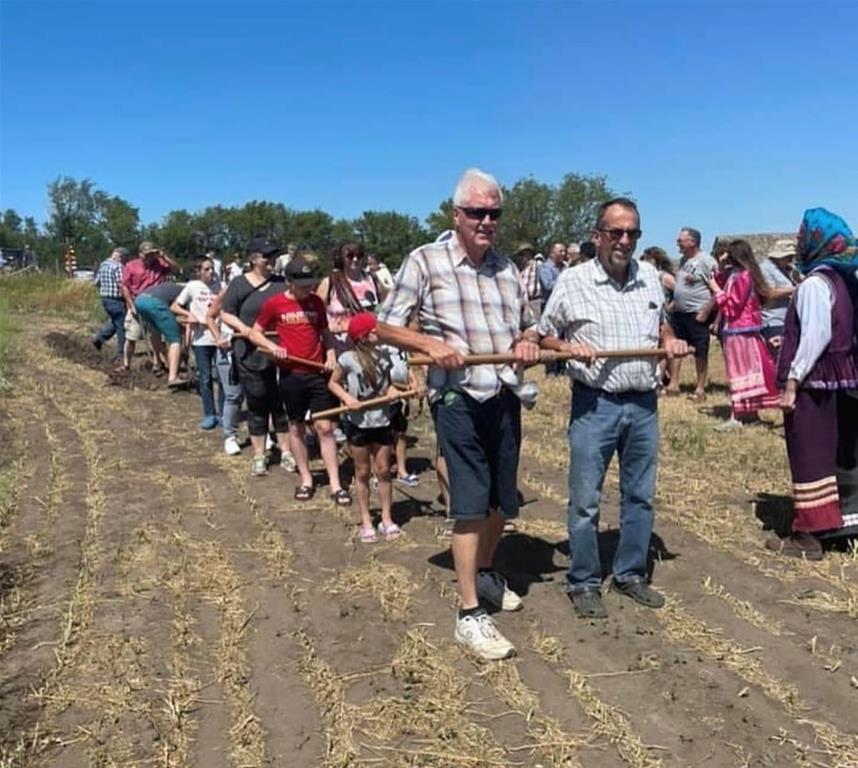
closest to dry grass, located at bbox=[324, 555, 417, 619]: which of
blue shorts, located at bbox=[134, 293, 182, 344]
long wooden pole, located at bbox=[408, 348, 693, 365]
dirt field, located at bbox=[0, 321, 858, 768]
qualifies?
dirt field, located at bbox=[0, 321, 858, 768]

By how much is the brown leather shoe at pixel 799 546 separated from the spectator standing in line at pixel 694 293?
213 inches

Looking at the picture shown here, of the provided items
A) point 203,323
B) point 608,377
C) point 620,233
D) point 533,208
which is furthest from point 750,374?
point 533,208

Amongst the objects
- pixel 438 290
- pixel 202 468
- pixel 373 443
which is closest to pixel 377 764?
pixel 438 290

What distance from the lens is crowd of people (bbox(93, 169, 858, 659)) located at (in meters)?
4.09

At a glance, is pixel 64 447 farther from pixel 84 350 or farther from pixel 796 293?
pixel 84 350

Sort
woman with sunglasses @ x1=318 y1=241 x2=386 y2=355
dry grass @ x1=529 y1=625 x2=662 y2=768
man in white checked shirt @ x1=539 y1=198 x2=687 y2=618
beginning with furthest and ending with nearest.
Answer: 1. woman with sunglasses @ x1=318 y1=241 x2=386 y2=355
2. man in white checked shirt @ x1=539 y1=198 x2=687 y2=618
3. dry grass @ x1=529 y1=625 x2=662 y2=768

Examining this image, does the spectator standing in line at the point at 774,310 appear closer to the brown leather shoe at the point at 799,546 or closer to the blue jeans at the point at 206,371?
the brown leather shoe at the point at 799,546

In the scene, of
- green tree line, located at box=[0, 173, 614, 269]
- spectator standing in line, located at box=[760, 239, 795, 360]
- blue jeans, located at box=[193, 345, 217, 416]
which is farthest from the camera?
green tree line, located at box=[0, 173, 614, 269]

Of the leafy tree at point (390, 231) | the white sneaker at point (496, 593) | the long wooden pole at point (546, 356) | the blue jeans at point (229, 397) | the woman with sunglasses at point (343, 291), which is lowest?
the white sneaker at point (496, 593)

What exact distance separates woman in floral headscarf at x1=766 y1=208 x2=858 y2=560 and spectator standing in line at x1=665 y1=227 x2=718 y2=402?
5.39 metres

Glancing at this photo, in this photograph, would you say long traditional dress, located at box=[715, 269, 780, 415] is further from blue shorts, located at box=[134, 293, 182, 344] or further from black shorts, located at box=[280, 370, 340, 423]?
blue shorts, located at box=[134, 293, 182, 344]

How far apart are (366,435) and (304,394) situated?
111 cm

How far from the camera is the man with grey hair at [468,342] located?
13.2ft

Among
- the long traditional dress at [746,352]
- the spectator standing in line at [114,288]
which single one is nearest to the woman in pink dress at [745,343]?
the long traditional dress at [746,352]
